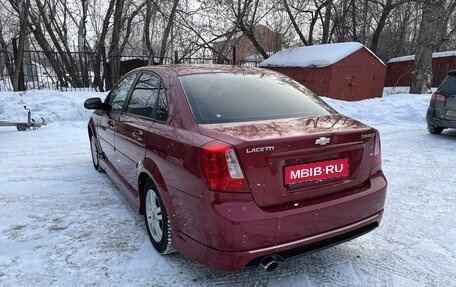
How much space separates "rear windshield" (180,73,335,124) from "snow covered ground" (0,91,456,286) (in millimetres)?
1156

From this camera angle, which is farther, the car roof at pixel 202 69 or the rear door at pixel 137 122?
the car roof at pixel 202 69

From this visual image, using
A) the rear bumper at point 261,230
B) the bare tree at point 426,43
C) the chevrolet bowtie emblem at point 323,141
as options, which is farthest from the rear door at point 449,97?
the bare tree at point 426,43

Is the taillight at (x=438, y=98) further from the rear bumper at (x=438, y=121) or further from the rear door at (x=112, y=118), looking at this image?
the rear door at (x=112, y=118)

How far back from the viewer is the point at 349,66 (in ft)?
44.5

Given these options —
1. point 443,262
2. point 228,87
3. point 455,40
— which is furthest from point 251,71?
point 455,40

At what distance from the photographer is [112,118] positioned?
429 centimetres

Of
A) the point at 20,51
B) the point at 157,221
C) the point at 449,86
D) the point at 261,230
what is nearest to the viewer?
the point at 261,230

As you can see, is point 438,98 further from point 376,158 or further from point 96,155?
point 96,155

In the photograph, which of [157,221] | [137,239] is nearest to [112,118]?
[137,239]

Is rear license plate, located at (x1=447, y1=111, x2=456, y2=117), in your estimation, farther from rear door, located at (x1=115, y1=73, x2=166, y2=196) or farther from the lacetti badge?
the lacetti badge

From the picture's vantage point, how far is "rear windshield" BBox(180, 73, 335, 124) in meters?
2.89

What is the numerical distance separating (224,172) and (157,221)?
1.06 m

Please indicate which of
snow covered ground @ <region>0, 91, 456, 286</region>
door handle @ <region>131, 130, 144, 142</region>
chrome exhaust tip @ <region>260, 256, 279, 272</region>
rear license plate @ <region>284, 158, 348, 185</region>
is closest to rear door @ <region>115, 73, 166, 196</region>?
door handle @ <region>131, 130, 144, 142</region>

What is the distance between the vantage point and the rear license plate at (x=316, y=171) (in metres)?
2.43
